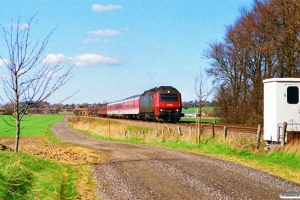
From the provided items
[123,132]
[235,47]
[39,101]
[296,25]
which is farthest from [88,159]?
[235,47]

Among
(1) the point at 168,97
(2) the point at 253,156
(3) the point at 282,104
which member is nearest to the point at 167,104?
(1) the point at 168,97

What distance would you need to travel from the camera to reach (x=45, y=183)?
10.9 meters

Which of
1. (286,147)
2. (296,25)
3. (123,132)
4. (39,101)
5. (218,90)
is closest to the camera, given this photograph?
(39,101)

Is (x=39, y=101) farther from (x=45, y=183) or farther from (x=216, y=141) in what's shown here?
(x=216, y=141)

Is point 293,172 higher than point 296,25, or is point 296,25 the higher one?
point 296,25

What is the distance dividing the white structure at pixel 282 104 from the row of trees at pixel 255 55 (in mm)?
13501

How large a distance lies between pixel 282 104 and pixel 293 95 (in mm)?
582

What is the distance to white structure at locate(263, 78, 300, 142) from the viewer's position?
19.1 metres

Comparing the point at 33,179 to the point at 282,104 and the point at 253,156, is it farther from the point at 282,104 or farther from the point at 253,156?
the point at 282,104

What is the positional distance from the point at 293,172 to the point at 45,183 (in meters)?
7.86

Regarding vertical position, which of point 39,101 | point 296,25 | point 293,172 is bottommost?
point 293,172

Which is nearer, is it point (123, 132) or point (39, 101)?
point (39, 101)

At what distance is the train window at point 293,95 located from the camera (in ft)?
63.1

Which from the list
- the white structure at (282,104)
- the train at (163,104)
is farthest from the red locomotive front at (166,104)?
the white structure at (282,104)
